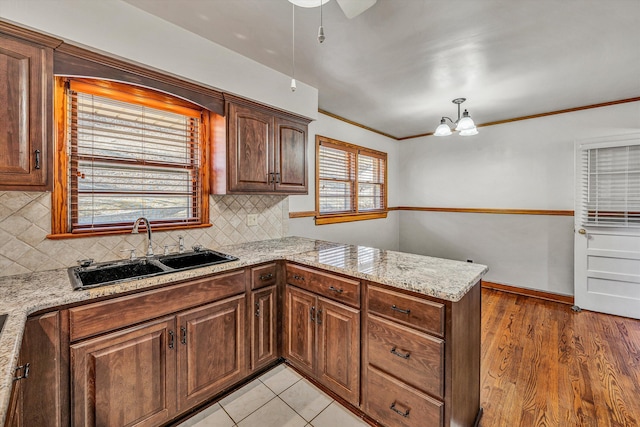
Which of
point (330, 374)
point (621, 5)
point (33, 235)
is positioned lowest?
point (330, 374)

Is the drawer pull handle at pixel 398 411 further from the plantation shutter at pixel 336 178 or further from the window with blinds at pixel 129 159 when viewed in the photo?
the plantation shutter at pixel 336 178

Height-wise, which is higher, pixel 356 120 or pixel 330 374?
pixel 356 120

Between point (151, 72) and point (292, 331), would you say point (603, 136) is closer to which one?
point (292, 331)

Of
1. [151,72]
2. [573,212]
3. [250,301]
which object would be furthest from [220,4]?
[573,212]

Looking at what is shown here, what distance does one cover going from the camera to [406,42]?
204cm

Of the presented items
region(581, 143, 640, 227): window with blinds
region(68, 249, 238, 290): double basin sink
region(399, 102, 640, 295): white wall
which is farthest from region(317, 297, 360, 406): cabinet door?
region(581, 143, 640, 227): window with blinds

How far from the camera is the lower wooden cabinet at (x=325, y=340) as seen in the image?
1.74 m

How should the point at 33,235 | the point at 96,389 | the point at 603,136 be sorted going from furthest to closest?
the point at 603,136 → the point at 33,235 → the point at 96,389

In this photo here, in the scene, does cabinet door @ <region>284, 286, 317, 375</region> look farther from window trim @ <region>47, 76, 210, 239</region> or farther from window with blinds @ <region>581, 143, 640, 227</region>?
window with blinds @ <region>581, 143, 640, 227</region>

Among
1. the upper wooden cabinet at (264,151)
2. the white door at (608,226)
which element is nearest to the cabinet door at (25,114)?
the upper wooden cabinet at (264,151)

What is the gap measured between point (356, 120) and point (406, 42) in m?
1.90

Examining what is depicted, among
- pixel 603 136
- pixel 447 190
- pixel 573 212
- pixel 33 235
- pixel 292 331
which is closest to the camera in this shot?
pixel 33 235

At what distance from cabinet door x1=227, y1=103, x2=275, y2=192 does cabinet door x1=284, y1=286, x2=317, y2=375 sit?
93 centimetres

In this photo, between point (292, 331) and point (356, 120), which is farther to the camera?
point (356, 120)
